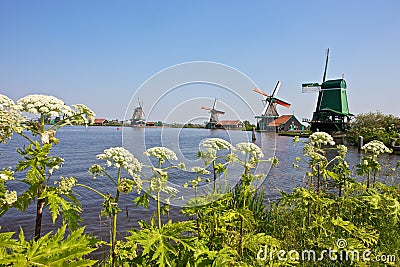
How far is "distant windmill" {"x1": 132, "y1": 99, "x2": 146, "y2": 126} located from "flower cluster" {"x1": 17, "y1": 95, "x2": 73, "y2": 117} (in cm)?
139

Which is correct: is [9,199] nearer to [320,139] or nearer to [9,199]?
[9,199]

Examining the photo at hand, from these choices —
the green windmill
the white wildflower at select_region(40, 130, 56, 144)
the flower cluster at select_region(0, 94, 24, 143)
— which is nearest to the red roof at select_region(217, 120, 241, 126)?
the white wildflower at select_region(40, 130, 56, 144)

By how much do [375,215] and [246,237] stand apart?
2.40m

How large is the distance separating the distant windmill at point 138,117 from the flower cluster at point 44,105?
4.56ft

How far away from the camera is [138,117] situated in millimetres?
4340

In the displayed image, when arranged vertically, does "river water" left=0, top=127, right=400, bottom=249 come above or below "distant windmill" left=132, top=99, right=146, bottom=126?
below

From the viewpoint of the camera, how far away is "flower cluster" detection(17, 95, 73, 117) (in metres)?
2.54

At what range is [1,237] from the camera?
5.81ft

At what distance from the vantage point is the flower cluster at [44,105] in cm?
254

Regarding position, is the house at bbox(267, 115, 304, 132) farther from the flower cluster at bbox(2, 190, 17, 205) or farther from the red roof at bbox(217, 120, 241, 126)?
the flower cluster at bbox(2, 190, 17, 205)

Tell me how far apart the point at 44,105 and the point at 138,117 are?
179 cm

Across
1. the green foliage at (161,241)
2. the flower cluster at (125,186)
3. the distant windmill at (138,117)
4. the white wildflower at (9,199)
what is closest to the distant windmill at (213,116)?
the distant windmill at (138,117)

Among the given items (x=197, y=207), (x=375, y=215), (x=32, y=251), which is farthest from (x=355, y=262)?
(x=32, y=251)

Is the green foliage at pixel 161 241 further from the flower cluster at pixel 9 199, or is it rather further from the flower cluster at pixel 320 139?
the flower cluster at pixel 320 139
